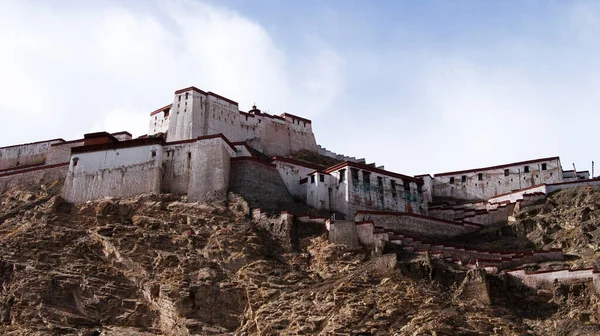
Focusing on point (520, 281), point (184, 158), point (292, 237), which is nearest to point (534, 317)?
point (520, 281)

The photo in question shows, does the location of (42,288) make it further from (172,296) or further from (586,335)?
(586,335)

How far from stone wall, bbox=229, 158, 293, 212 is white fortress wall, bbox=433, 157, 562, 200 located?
14.6 metres

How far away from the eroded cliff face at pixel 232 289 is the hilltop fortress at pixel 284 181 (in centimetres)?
261

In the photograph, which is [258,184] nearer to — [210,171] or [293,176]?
[210,171]

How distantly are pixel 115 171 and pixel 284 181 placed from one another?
9.97 m

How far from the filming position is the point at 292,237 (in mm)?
38562

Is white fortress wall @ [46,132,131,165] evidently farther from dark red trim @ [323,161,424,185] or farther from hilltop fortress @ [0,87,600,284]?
dark red trim @ [323,161,424,185]

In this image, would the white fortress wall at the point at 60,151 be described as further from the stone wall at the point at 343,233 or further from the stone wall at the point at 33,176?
the stone wall at the point at 343,233

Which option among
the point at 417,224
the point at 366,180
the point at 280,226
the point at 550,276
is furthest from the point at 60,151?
the point at 550,276

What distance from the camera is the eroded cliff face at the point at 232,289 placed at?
32.4 meters

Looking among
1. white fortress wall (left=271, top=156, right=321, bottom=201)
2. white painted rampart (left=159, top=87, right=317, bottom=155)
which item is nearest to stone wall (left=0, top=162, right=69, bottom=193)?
white painted rampart (left=159, top=87, right=317, bottom=155)

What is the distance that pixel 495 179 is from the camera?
5319cm

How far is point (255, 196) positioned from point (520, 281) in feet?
49.8

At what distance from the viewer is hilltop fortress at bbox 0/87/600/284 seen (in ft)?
139
